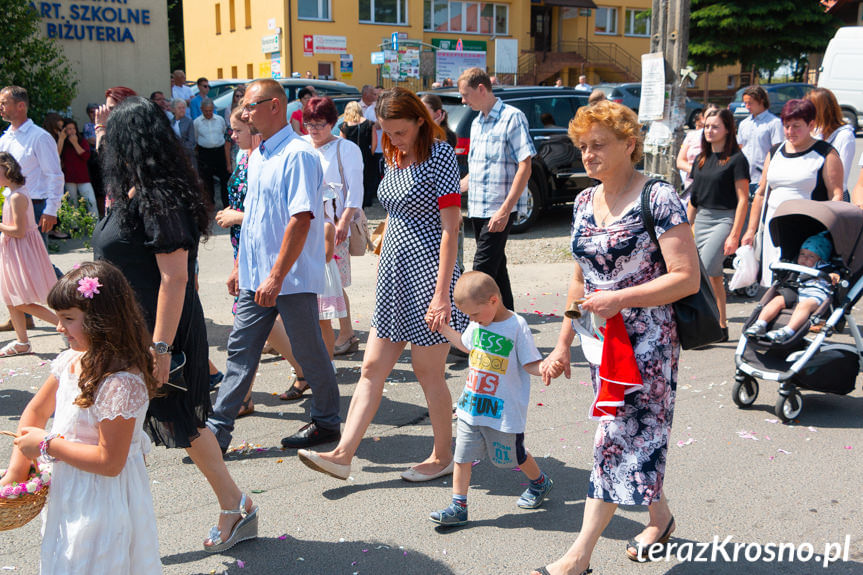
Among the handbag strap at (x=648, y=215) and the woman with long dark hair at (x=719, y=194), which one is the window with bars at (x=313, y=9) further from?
the handbag strap at (x=648, y=215)

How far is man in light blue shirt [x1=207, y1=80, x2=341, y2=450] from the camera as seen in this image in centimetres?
427

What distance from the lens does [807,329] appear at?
212 inches

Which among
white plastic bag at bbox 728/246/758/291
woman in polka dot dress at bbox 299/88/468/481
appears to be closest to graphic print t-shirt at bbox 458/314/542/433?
woman in polka dot dress at bbox 299/88/468/481

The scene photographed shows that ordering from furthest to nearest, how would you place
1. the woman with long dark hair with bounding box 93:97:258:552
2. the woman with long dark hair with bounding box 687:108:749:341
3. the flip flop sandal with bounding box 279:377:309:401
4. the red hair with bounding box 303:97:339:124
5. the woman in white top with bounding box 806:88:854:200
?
the woman in white top with bounding box 806:88:854:200 → the woman with long dark hair with bounding box 687:108:749:341 → the red hair with bounding box 303:97:339:124 → the flip flop sandal with bounding box 279:377:309:401 → the woman with long dark hair with bounding box 93:97:258:552

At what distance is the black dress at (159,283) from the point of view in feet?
11.0

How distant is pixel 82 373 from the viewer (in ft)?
8.67

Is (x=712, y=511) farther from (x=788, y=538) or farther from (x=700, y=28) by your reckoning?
(x=700, y=28)

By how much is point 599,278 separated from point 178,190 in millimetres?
1782

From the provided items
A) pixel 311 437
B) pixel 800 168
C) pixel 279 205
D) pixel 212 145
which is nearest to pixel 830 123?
pixel 800 168

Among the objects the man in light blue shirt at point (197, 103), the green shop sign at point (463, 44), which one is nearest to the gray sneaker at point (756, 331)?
the man in light blue shirt at point (197, 103)

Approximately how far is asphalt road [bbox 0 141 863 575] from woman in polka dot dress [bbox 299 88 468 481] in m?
0.36

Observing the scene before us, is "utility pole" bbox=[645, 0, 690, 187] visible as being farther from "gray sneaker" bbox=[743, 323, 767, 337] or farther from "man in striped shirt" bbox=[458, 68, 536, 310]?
"gray sneaker" bbox=[743, 323, 767, 337]

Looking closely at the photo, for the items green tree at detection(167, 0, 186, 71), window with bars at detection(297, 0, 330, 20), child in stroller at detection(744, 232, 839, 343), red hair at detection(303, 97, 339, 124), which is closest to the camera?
child in stroller at detection(744, 232, 839, 343)

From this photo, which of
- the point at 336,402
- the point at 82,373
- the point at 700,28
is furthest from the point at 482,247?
the point at 700,28
